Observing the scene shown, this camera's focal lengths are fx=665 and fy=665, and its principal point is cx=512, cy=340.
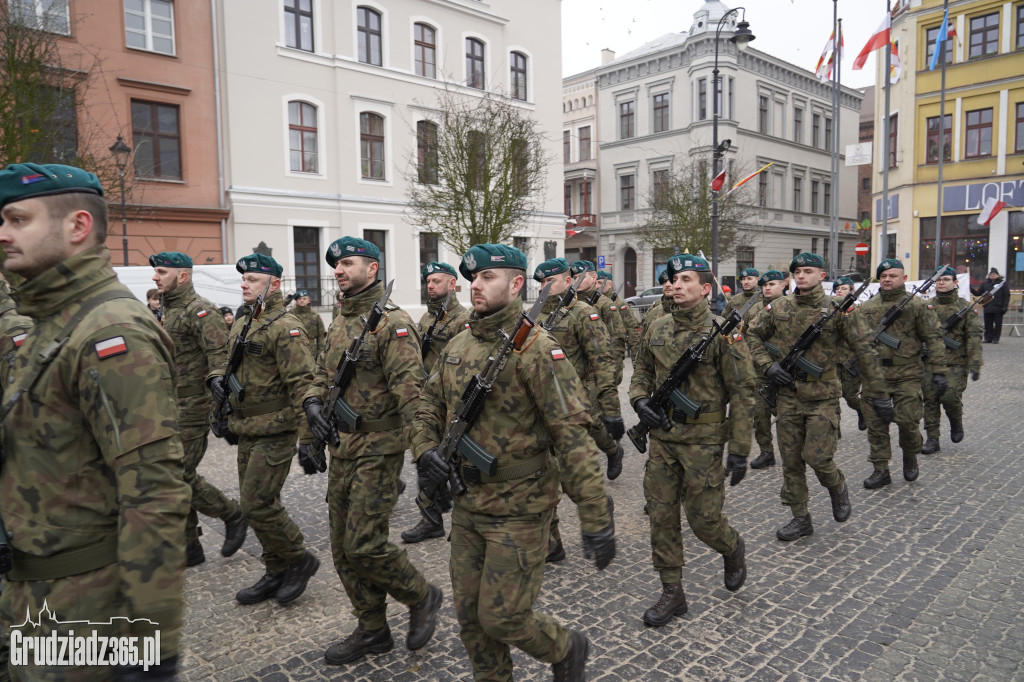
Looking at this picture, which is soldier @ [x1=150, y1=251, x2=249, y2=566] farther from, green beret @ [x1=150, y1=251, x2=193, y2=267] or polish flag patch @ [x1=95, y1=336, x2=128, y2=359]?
polish flag patch @ [x1=95, y1=336, x2=128, y2=359]

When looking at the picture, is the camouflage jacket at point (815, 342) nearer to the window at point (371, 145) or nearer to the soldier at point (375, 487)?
the soldier at point (375, 487)

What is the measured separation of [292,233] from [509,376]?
838 inches

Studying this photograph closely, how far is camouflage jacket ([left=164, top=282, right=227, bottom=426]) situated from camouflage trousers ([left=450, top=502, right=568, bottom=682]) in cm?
310

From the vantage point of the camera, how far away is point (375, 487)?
12.4 ft

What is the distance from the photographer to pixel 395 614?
435 cm

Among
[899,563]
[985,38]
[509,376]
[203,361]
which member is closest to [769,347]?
[899,563]

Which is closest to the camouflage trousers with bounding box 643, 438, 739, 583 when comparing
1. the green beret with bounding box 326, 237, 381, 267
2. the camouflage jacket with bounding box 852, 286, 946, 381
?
the green beret with bounding box 326, 237, 381, 267

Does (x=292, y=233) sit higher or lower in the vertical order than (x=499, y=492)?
higher

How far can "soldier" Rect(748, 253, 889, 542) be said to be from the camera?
18.2 ft

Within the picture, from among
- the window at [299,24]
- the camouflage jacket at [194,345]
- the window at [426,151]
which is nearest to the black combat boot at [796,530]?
the camouflage jacket at [194,345]

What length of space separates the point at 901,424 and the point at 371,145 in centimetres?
2161

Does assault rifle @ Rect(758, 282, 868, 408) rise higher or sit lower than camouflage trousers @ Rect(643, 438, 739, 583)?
higher

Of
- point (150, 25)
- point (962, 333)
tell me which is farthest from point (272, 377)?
point (150, 25)

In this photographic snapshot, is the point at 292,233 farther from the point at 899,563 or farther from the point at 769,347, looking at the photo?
the point at 899,563
